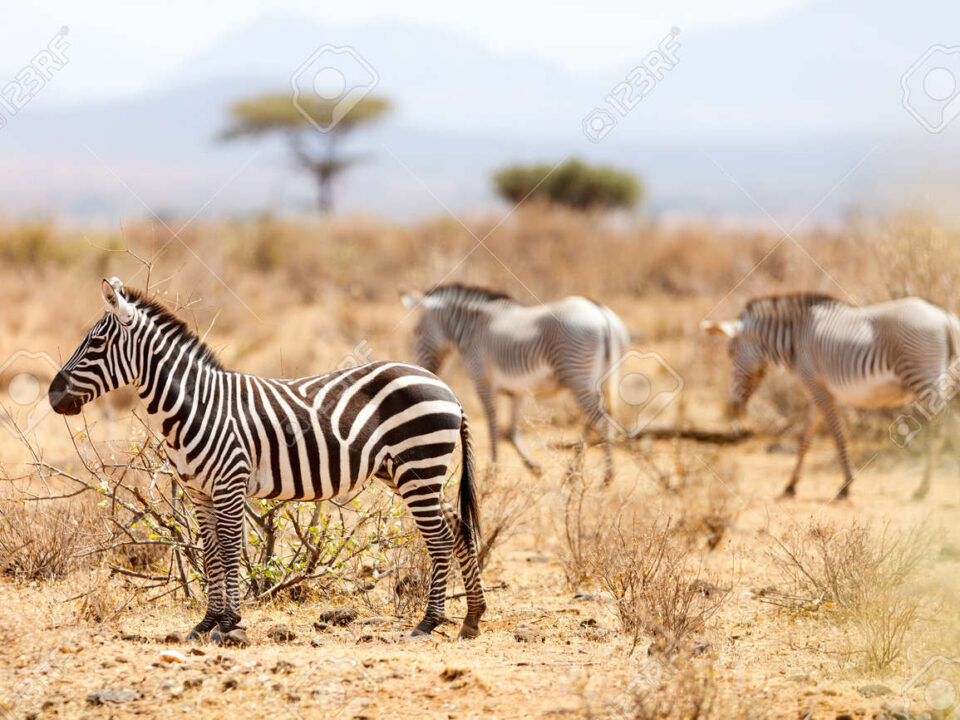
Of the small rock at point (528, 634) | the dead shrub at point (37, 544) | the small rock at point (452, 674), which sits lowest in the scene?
the small rock at point (528, 634)

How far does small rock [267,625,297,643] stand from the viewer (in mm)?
5793

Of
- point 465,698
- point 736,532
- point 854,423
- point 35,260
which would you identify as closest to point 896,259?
point 854,423

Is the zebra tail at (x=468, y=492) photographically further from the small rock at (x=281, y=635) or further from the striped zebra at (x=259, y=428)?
the small rock at (x=281, y=635)

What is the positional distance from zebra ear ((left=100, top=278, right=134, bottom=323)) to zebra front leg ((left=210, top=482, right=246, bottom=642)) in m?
1.03

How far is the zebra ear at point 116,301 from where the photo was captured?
17.8 feet

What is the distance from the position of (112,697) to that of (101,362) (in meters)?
1.74

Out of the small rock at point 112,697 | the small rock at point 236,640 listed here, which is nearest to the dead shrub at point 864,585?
the small rock at point 236,640

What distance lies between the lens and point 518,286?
2167 cm

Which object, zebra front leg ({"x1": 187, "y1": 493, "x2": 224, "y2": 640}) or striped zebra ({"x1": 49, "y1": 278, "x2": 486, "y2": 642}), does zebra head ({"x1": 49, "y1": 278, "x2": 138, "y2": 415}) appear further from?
zebra front leg ({"x1": 187, "y1": 493, "x2": 224, "y2": 640})

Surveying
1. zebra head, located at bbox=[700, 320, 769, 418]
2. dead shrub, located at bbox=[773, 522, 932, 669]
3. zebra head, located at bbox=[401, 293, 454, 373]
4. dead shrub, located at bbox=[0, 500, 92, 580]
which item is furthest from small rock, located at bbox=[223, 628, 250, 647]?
zebra head, located at bbox=[700, 320, 769, 418]

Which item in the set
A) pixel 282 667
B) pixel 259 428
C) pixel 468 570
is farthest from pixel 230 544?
pixel 468 570

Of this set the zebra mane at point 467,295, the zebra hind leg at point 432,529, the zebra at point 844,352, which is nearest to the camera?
the zebra hind leg at point 432,529

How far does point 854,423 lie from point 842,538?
25.4 ft

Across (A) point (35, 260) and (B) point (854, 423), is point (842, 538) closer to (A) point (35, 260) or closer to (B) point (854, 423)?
(B) point (854, 423)
